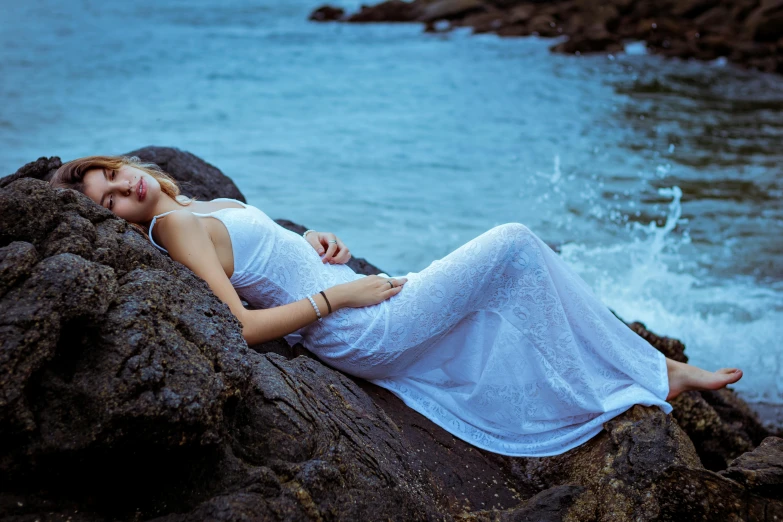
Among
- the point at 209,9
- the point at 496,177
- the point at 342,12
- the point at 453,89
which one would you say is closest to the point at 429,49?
the point at 453,89

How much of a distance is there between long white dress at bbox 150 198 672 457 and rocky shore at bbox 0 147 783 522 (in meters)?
0.23

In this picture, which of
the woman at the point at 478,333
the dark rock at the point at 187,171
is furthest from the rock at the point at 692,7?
the woman at the point at 478,333

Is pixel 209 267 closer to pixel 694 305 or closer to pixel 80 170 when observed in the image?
pixel 80 170

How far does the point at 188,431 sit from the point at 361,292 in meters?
1.40

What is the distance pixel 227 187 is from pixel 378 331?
2051 mm

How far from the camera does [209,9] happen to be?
3625 cm

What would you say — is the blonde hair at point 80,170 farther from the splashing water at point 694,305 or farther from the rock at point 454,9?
the rock at point 454,9

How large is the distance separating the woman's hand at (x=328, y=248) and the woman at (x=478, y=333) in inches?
8.3

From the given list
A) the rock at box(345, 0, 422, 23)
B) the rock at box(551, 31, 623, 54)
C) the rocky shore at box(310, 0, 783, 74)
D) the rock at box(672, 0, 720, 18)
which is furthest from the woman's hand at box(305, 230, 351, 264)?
the rock at box(345, 0, 422, 23)

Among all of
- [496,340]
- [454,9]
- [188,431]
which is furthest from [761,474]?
[454,9]

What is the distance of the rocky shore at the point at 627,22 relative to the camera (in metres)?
20.7

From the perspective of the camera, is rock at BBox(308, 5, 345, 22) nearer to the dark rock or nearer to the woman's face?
the dark rock

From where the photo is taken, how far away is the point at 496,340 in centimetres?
336

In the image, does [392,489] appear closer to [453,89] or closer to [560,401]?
[560,401]
